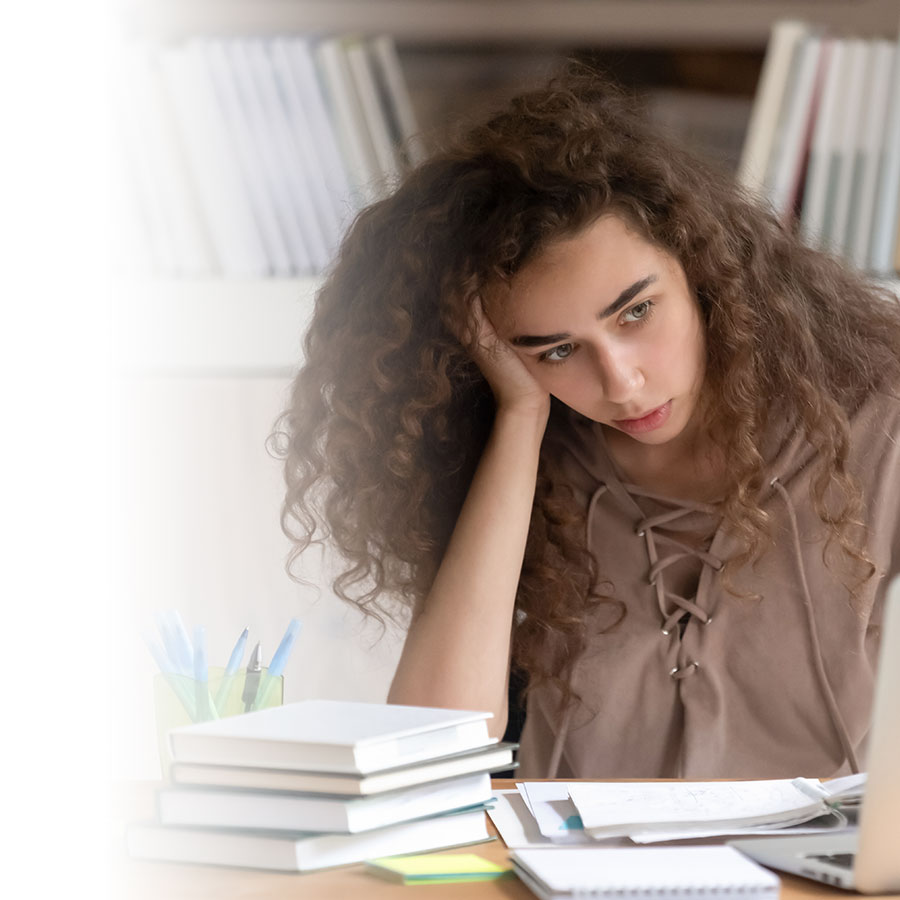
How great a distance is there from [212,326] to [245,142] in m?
0.29

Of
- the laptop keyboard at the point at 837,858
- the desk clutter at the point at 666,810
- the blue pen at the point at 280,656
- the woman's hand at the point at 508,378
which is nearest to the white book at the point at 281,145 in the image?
the woman's hand at the point at 508,378

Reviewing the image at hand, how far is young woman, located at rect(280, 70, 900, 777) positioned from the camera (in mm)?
1229

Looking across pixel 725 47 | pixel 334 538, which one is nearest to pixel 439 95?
pixel 725 47

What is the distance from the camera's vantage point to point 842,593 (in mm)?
1328

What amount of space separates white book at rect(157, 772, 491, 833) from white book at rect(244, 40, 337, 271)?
3.38 feet

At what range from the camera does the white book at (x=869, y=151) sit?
1.70 meters

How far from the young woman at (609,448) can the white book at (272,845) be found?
474 mm

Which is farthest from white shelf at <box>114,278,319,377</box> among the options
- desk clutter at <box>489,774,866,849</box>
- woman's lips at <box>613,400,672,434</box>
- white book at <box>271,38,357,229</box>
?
desk clutter at <box>489,774,866,849</box>

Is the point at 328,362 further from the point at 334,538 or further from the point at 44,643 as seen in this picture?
the point at 44,643

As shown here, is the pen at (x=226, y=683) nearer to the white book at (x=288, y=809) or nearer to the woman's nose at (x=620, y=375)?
the white book at (x=288, y=809)

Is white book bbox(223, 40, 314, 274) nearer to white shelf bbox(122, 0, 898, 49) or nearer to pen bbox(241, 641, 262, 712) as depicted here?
white shelf bbox(122, 0, 898, 49)

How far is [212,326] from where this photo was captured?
1.76 meters

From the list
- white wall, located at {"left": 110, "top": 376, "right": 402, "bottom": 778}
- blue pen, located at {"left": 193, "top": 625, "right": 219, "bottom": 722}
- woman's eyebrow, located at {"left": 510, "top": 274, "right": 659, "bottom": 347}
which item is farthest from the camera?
white wall, located at {"left": 110, "top": 376, "right": 402, "bottom": 778}

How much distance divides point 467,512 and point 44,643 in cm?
61
